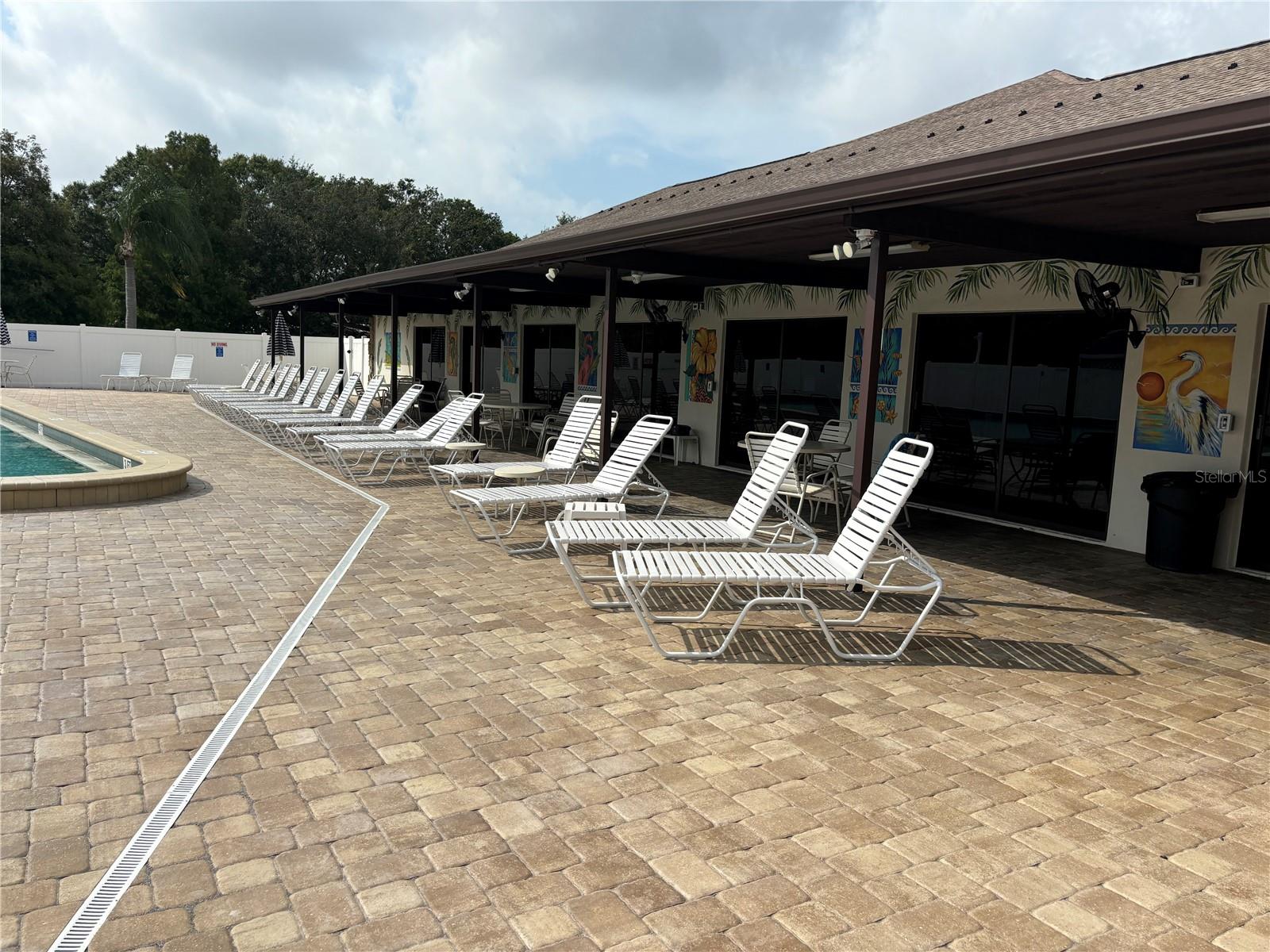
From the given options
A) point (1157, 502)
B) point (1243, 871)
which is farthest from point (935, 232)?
point (1243, 871)

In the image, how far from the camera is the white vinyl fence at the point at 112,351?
87.2 feet

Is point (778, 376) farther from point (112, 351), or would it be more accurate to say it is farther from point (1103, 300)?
point (112, 351)

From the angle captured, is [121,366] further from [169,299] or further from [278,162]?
[278,162]

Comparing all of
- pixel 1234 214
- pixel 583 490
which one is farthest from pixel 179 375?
pixel 1234 214

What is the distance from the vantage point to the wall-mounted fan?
768cm

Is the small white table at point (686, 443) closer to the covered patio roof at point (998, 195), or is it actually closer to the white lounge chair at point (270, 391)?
the covered patio roof at point (998, 195)

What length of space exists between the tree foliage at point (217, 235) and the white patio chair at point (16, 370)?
7.23 meters

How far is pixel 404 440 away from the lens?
34.4 feet

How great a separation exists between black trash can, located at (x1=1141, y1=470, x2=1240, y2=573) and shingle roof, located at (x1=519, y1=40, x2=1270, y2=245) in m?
2.81

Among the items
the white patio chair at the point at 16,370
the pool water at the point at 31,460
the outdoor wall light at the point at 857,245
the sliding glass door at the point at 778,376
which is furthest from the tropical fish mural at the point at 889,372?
the white patio chair at the point at 16,370

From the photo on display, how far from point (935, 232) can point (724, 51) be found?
572 centimetres

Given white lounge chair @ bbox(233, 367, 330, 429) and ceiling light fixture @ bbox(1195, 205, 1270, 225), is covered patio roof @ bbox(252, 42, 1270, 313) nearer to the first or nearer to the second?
ceiling light fixture @ bbox(1195, 205, 1270, 225)

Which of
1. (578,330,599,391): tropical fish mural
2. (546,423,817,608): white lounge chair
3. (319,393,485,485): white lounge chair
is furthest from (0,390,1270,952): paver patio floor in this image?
(578,330,599,391): tropical fish mural

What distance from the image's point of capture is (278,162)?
46.2 m
